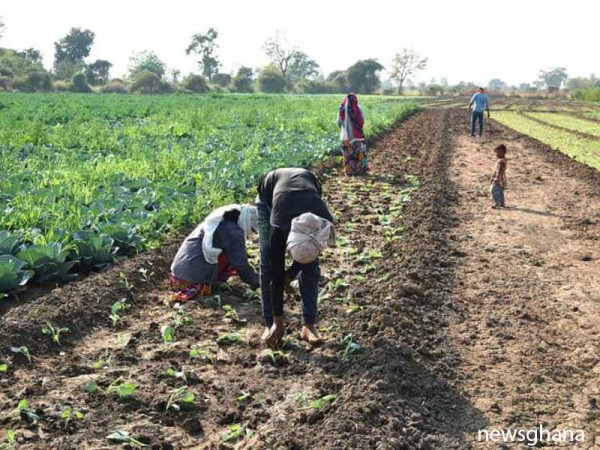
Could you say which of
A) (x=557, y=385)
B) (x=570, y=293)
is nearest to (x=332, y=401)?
(x=557, y=385)

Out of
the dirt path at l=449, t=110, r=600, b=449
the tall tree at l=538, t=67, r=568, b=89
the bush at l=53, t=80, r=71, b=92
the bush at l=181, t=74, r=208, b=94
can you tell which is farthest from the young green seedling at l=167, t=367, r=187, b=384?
the tall tree at l=538, t=67, r=568, b=89

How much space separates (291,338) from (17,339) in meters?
2.00

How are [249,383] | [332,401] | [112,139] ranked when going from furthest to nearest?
[112,139] < [249,383] < [332,401]

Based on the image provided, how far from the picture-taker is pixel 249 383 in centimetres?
420

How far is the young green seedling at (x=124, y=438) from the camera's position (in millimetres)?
3375

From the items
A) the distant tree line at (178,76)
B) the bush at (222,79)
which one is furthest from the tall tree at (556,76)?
the bush at (222,79)

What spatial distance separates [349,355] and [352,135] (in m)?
7.76

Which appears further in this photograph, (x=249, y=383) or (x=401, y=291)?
(x=401, y=291)

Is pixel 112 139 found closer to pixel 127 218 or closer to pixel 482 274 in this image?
pixel 127 218

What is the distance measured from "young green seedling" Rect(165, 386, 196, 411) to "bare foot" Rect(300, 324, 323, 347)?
105cm

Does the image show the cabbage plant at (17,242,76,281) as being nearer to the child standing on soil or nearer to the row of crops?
the row of crops

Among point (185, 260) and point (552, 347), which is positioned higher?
point (185, 260)

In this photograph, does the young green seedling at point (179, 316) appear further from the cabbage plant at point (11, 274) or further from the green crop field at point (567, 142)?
the green crop field at point (567, 142)

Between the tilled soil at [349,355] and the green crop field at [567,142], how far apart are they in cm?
887
